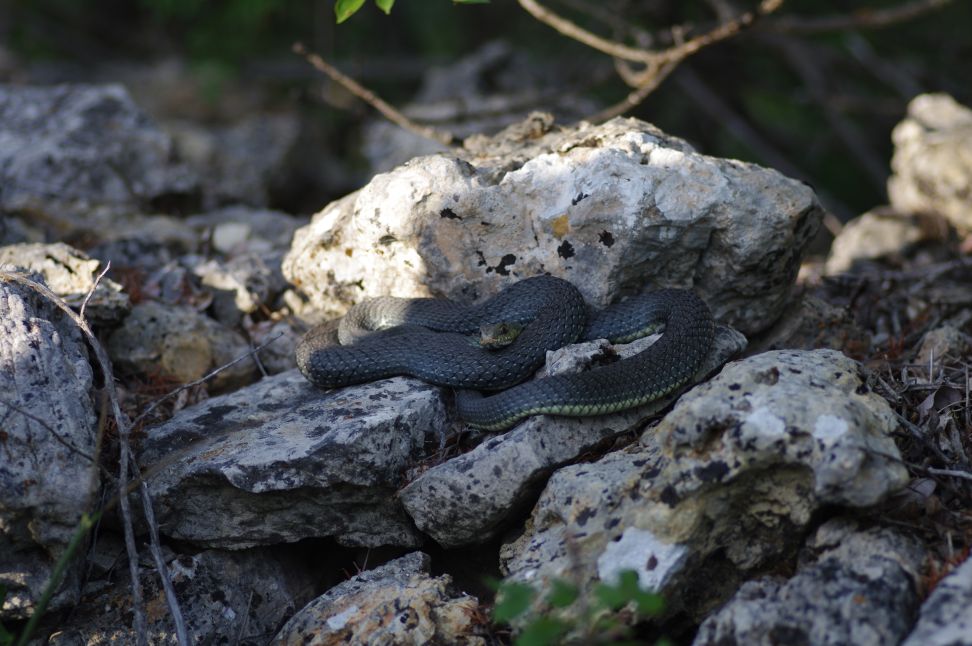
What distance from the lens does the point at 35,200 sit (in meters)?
7.07

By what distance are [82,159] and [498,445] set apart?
5.37 meters

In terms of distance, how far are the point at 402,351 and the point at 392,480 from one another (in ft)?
2.96

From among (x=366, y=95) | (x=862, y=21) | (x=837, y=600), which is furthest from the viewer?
(x=862, y=21)

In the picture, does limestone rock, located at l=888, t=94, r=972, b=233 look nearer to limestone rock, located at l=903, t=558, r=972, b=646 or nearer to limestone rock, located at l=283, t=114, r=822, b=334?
limestone rock, located at l=283, t=114, r=822, b=334

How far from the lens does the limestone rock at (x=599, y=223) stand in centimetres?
514

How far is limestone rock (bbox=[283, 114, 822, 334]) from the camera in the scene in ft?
16.9

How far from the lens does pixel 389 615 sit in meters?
4.01

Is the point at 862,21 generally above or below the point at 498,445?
above

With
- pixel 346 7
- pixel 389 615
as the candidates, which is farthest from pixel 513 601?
pixel 346 7

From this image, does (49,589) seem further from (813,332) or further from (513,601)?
(813,332)

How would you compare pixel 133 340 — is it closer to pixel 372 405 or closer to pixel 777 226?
pixel 372 405

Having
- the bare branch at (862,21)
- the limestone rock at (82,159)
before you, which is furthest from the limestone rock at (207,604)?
the bare branch at (862,21)

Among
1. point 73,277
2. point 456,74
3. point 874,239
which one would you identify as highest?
point 456,74

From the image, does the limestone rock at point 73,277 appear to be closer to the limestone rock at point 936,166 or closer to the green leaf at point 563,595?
the green leaf at point 563,595
